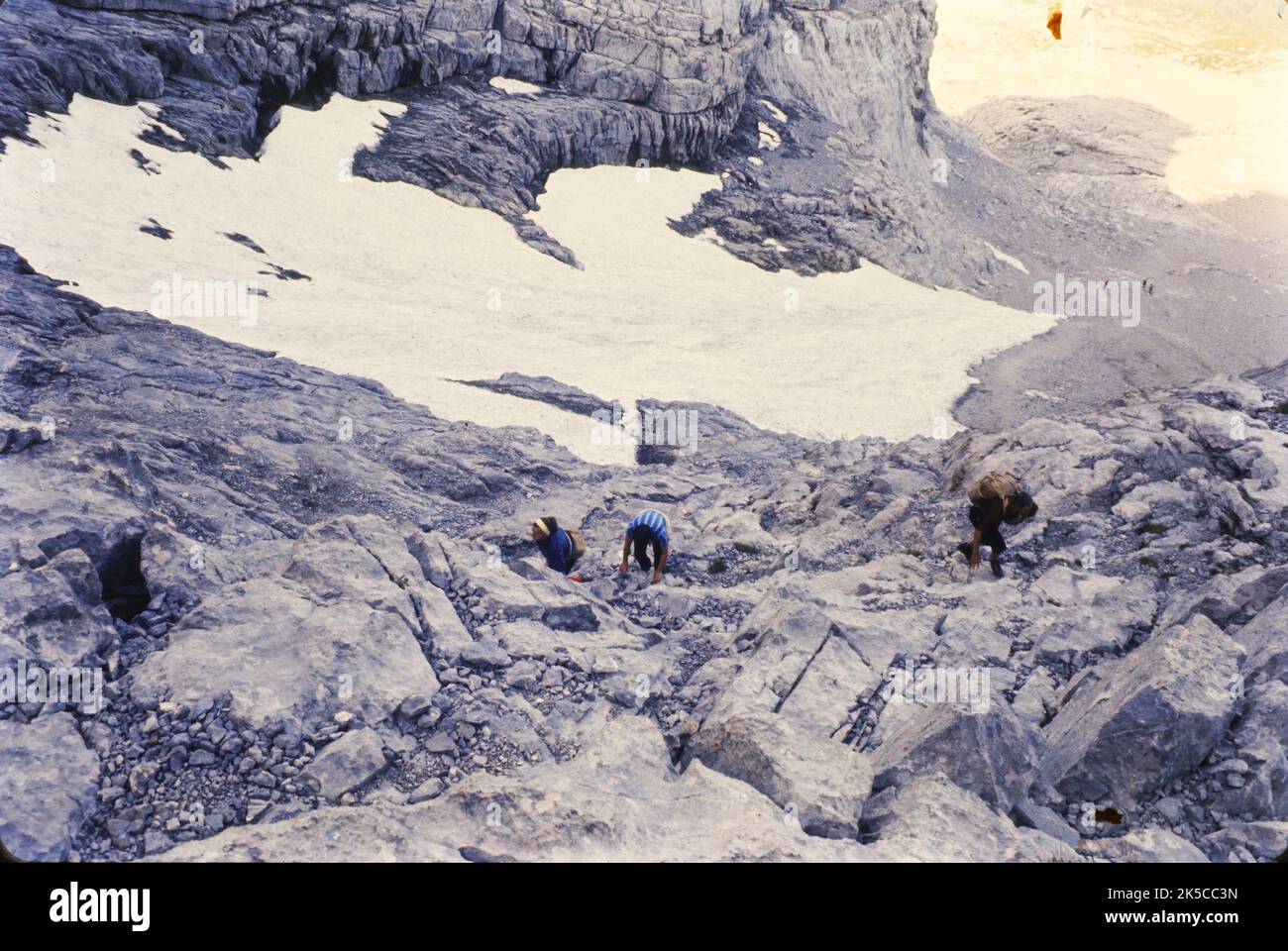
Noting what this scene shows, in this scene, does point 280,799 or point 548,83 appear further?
point 548,83

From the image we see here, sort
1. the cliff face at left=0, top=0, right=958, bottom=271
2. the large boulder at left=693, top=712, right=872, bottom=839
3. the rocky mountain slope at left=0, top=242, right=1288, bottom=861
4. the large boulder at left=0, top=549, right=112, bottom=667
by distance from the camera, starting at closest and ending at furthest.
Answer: the rocky mountain slope at left=0, top=242, right=1288, bottom=861 → the large boulder at left=693, top=712, right=872, bottom=839 → the large boulder at left=0, top=549, right=112, bottom=667 → the cliff face at left=0, top=0, right=958, bottom=271

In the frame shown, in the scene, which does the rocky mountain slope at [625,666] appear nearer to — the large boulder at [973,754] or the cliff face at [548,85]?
the large boulder at [973,754]

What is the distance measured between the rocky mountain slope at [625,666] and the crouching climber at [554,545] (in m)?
0.66

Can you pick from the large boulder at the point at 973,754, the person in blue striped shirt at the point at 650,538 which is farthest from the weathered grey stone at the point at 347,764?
the person in blue striped shirt at the point at 650,538

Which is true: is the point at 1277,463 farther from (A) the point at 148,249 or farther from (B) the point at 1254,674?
(A) the point at 148,249

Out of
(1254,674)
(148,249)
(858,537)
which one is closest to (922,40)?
(148,249)

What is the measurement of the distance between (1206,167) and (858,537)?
344 ft

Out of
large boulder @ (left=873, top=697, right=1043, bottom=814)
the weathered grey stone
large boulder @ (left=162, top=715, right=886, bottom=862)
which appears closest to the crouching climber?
the weathered grey stone

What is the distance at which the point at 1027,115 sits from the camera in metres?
107

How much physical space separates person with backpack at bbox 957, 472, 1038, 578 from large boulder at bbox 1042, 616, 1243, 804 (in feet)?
15.6

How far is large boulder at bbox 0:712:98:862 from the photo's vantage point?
19.4 feet

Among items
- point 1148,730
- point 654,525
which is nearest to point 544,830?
point 1148,730

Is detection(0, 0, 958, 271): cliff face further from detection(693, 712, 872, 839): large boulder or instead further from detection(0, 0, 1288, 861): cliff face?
detection(693, 712, 872, 839): large boulder

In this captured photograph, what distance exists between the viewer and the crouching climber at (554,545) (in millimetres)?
13180
